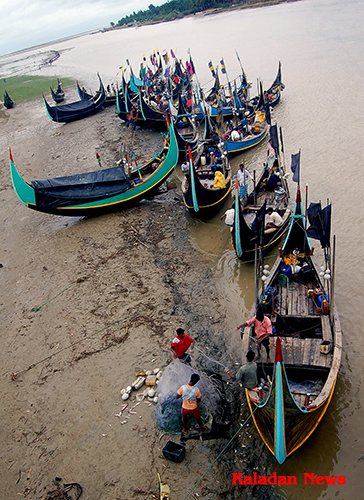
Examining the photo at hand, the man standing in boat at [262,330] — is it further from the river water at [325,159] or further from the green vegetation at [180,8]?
the green vegetation at [180,8]

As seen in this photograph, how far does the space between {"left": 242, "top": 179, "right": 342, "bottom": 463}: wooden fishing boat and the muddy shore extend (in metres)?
A: 0.67

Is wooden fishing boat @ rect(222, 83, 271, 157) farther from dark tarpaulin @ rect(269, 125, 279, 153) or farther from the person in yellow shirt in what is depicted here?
the person in yellow shirt

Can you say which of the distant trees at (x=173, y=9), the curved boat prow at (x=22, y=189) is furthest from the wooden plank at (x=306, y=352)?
the distant trees at (x=173, y=9)

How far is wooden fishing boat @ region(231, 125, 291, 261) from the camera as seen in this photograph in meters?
7.73

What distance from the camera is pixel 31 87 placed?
116 ft

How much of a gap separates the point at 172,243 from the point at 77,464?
561 cm

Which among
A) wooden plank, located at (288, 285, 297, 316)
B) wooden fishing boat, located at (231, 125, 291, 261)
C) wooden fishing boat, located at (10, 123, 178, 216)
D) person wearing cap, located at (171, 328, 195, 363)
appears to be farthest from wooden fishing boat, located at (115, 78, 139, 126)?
person wearing cap, located at (171, 328, 195, 363)

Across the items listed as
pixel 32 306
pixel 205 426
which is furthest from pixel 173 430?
pixel 32 306

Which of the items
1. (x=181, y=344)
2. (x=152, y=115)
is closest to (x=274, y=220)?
(x=181, y=344)

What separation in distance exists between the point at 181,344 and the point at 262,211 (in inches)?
133

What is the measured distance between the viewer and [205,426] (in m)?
4.95

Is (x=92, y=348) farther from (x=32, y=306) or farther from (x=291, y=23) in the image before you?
(x=291, y=23)

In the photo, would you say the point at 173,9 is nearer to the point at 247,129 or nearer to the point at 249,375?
the point at 247,129

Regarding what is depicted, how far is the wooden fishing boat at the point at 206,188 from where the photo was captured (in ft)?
31.0
